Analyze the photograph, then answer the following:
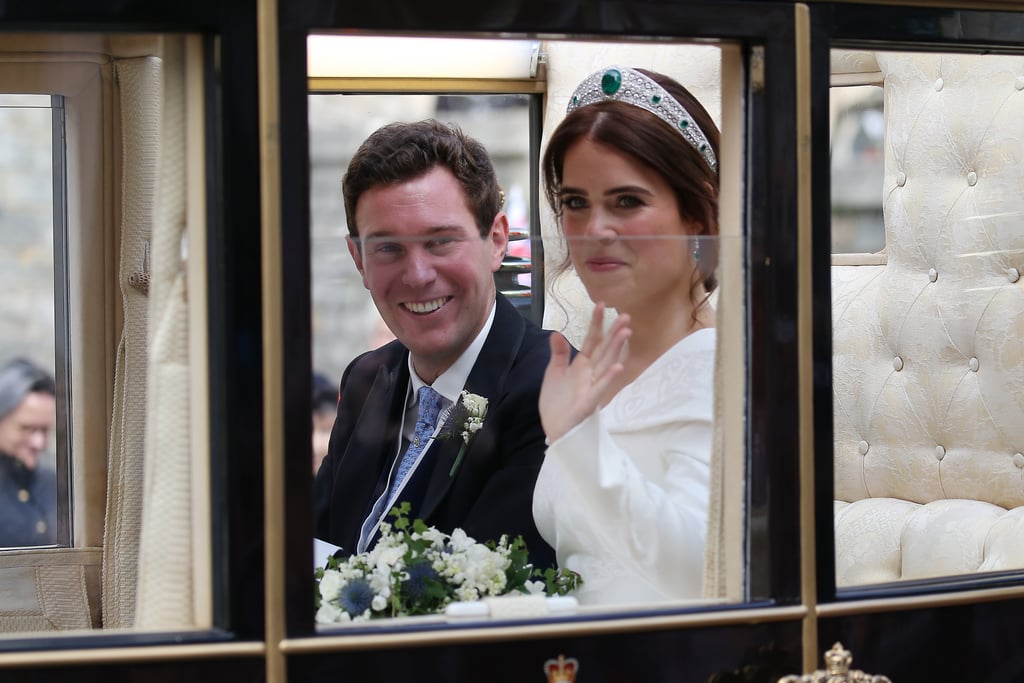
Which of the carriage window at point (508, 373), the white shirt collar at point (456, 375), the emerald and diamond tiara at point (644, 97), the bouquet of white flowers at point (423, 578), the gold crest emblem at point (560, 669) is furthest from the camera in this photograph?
the white shirt collar at point (456, 375)

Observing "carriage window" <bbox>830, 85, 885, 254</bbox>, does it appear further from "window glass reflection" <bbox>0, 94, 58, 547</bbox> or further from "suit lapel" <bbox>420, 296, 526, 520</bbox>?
"window glass reflection" <bbox>0, 94, 58, 547</bbox>

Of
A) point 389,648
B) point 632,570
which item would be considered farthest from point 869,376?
point 389,648

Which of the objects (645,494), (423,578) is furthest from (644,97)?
(423,578)

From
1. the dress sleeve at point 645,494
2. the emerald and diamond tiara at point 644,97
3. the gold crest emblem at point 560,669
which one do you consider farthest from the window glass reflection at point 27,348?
the gold crest emblem at point 560,669

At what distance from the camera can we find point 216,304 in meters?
1.49

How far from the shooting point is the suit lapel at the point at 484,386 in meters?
2.55

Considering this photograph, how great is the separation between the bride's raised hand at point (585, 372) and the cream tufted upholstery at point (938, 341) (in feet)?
2.87

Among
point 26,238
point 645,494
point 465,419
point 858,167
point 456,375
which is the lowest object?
point 645,494

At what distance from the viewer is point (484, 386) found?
261cm

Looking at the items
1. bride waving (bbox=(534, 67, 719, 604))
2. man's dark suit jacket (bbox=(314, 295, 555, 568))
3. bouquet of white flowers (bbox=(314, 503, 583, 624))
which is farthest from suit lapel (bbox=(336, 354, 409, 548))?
bride waving (bbox=(534, 67, 719, 604))

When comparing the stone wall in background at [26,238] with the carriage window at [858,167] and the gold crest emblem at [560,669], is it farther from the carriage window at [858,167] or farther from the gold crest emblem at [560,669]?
the carriage window at [858,167]

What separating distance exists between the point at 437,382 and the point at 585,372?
3.11 feet

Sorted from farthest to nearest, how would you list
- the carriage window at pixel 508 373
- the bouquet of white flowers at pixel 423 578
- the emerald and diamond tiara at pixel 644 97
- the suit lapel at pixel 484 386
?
the suit lapel at pixel 484 386 → the emerald and diamond tiara at pixel 644 97 → the bouquet of white flowers at pixel 423 578 → the carriage window at pixel 508 373

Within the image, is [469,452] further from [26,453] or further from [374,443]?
[26,453]
